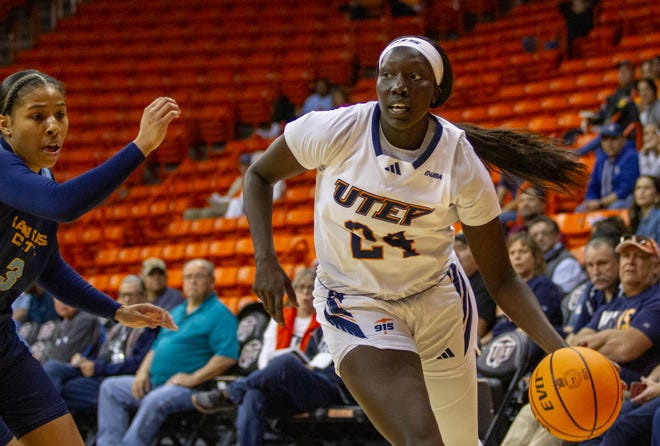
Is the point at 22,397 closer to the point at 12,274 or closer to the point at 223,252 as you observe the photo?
the point at 12,274

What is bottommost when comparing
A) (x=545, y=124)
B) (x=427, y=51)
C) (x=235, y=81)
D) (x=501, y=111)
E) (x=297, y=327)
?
(x=297, y=327)

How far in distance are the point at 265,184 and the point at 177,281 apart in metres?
7.77

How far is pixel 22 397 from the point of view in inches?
135

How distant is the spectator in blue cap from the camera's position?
860cm

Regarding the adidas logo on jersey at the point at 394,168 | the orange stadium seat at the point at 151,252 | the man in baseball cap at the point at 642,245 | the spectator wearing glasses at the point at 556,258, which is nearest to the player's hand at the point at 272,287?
the adidas logo on jersey at the point at 394,168

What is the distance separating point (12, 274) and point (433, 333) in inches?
60.8

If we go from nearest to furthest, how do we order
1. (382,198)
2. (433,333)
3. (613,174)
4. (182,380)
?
(382,198) < (433,333) < (182,380) < (613,174)

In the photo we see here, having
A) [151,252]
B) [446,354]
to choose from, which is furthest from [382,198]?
[151,252]

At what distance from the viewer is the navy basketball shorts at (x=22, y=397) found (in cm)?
342

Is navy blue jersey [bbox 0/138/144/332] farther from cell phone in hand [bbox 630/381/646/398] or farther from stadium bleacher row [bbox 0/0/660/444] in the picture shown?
stadium bleacher row [bbox 0/0/660/444]

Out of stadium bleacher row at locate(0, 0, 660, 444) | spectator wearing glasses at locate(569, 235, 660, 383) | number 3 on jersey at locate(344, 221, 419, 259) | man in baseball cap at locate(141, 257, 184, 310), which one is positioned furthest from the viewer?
stadium bleacher row at locate(0, 0, 660, 444)

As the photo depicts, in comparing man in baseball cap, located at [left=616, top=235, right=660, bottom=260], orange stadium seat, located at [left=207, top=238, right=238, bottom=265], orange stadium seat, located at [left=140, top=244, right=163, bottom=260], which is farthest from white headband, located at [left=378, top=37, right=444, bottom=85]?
orange stadium seat, located at [left=140, top=244, right=163, bottom=260]

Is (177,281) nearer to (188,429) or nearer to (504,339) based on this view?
(188,429)

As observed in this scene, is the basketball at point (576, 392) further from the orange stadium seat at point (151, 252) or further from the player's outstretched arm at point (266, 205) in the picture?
the orange stadium seat at point (151, 252)
